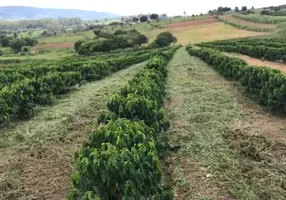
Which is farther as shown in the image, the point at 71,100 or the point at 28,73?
the point at 28,73

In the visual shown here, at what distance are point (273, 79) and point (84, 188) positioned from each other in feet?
35.5

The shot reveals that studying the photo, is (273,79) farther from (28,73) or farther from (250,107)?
(28,73)

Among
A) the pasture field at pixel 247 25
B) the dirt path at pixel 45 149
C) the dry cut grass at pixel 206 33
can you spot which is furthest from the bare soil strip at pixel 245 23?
the dirt path at pixel 45 149

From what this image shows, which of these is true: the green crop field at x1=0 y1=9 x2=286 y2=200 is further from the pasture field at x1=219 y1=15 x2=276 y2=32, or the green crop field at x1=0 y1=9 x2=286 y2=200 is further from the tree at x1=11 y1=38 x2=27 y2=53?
the tree at x1=11 y1=38 x2=27 y2=53

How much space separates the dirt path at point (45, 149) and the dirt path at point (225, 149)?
2.81 meters

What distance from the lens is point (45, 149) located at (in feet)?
37.9

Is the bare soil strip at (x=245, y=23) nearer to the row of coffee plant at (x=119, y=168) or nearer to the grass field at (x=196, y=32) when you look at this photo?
the grass field at (x=196, y=32)

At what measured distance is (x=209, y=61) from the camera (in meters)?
33.0

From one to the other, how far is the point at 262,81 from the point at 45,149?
1005 centimetres

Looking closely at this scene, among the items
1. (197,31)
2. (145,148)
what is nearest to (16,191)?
(145,148)

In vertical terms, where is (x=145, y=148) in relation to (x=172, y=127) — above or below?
above

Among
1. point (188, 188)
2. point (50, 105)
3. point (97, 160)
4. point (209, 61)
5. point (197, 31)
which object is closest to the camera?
point (97, 160)

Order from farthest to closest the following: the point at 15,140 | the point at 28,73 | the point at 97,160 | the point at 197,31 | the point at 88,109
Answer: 1. the point at 197,31
2. the point at 28,73
3. the point at 88,109
4. the point at 15,140
5. the point at 97,160

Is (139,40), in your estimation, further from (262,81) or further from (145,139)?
(145,139)
